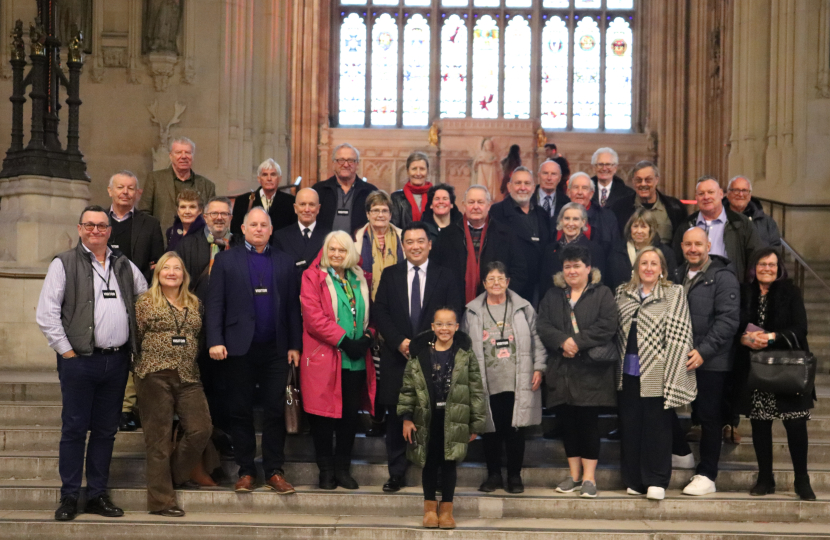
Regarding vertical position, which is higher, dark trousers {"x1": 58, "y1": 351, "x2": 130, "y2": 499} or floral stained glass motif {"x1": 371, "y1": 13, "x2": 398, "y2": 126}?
floral stained glass motif {"x1": 371, "y1": 13, "x2": 398, "y2": 126}

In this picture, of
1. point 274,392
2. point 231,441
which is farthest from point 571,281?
point 231,441

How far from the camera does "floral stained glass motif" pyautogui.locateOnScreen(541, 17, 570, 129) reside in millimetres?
20875

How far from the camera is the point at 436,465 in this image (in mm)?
5773

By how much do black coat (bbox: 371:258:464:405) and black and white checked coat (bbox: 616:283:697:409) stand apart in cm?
116

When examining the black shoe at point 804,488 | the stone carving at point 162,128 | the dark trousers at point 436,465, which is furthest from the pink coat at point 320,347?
the stone carving at point 162,128

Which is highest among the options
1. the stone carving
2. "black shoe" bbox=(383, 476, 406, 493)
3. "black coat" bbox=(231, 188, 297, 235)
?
the stone carving

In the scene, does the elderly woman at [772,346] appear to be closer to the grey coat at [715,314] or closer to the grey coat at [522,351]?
the grey coat at [715,314]

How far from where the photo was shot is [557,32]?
2102 cm

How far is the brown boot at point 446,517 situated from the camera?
5.76 meters

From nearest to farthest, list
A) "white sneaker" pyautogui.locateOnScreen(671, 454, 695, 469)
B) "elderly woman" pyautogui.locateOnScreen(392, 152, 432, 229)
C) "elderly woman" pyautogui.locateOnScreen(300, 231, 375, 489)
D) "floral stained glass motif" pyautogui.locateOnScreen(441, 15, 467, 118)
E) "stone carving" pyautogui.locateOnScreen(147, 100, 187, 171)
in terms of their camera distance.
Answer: "elderly woman" pyautogui.locateOnScreen(300, 231, 375, 489)
"white sneaker" pyautogui.locateOnScreen(671, 454, 695, 469)
"elderly woman" pyautogui.locateOnScreen(392, 152, 432, 229)
"stone carving" pyautogui.locateOnScreen(147, 100, 187, 171)
"floral stained glass motif" pyautogui.locateOnScreen(441, 15, 467, 118)

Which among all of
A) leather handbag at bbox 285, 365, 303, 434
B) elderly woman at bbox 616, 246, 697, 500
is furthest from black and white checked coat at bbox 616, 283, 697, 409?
leather handbag at bbox 285, 365, 303, 434

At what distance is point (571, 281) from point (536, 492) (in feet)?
4.48

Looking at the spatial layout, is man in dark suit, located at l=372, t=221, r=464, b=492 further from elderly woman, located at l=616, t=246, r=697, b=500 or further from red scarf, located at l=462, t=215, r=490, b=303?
elderly woman, located at l=616, t=246, r=697, b=500

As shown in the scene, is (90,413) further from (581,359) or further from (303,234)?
(581,359)
